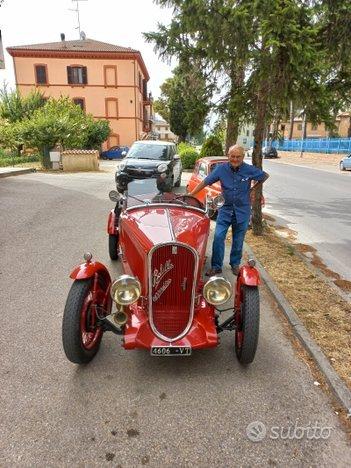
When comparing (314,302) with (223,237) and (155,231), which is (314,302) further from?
(155,231)

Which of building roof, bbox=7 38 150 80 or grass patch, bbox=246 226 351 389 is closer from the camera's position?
grass patch, bbox=246 226 351 389

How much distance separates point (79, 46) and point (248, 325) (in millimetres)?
43205

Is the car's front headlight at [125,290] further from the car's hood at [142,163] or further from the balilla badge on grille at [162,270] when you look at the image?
the car's hood at [142,163]

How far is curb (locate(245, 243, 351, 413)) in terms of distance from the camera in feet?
9.86

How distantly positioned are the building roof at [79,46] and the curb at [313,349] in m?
39.0

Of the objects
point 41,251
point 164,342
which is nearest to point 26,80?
point 41,251

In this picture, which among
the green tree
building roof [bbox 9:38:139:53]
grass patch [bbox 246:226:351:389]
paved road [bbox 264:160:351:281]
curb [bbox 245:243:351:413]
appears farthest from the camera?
building roof [bbox 9:38:139:53]

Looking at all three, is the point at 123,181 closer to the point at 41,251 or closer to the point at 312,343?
the point at 41,251

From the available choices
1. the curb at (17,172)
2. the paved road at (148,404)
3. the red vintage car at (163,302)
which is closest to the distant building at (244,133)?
the red vintage car at (163,302)

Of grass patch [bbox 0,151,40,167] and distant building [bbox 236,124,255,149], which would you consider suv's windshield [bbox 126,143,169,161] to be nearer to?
distant building [bbox 236,124,255,149]

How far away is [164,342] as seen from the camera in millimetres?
3135

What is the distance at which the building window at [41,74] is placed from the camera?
38.2 m

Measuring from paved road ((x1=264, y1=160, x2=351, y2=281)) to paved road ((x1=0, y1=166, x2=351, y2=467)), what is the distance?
11.4ft

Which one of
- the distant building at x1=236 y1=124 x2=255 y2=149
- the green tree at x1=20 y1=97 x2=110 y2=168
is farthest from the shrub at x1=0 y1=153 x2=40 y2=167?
the distant building at x1=236 y1=124 x2=255 y2=149
